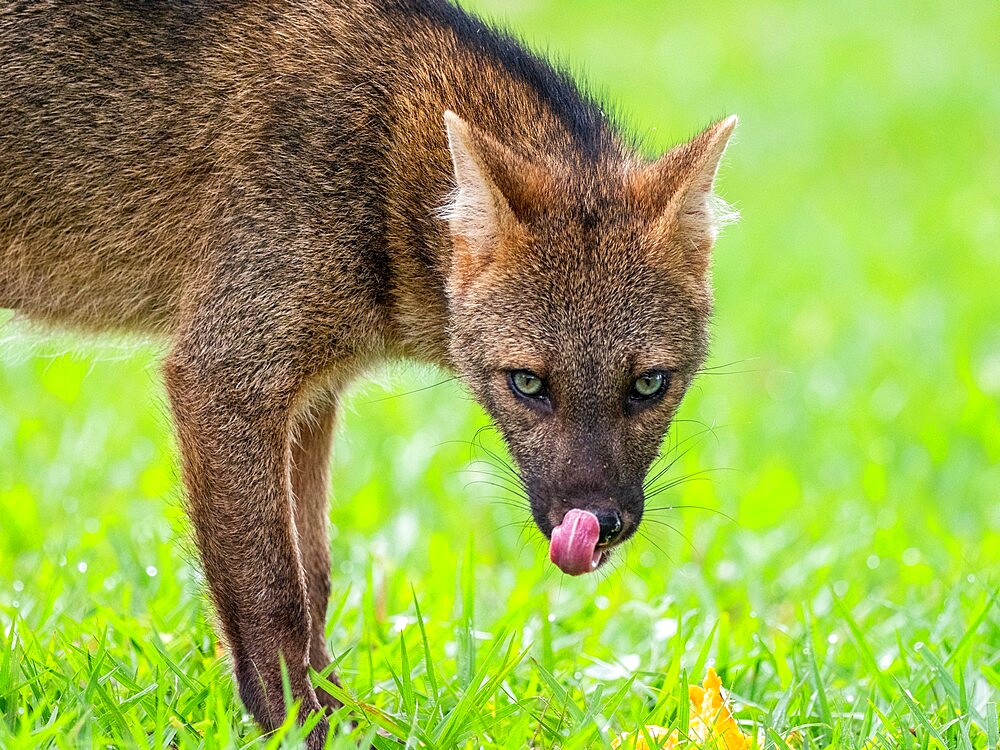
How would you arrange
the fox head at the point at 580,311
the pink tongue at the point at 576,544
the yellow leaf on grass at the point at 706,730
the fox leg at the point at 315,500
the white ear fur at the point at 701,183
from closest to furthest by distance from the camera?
the yellow leaf on grass at the point at 706,730 → the pink tongue at the point at 576,544 → the fox head at the point at 580,311 → the white ear fur at the point at 701,183 → the fox leg at the point at 315,500

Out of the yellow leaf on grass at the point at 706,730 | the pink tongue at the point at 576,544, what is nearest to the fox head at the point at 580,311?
the pink tongue at the point at 576,544

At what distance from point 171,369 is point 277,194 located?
66 centimetres

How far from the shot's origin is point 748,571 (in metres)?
5.88

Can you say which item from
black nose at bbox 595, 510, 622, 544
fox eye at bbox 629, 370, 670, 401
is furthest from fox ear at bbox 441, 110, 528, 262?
black nose at bbox 595, 510, 622, 544

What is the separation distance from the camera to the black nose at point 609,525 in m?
4.05

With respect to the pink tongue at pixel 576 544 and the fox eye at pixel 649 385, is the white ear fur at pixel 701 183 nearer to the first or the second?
the fox eye at pixel 649 385

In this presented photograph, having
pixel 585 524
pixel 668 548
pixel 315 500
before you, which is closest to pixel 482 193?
pixel 585 524

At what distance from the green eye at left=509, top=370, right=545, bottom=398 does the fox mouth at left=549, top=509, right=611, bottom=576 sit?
1.41 ft

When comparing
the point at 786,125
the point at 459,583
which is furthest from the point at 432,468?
the point at 786,125

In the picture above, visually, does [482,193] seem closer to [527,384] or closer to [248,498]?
[527,384]

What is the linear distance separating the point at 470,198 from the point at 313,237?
1.72 feet

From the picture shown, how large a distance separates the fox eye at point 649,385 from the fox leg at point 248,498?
3.54 feet

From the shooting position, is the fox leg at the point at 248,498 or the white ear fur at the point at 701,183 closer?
the fox leg at the point at 248,498

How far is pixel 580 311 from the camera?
13.8ft
